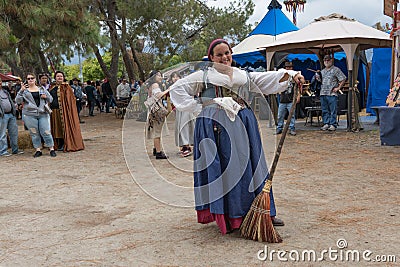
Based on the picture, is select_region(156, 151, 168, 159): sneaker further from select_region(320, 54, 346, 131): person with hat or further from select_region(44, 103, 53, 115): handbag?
select_region(320, 54, 346, 131): person with hat

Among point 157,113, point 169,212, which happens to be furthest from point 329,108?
point 169,212

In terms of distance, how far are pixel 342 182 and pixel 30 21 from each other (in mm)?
8300

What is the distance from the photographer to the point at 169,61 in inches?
792

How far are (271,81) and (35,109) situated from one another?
18.9ft

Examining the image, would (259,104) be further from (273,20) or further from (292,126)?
(273,20)

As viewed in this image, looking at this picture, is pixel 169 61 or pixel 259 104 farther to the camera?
pixel 169 61

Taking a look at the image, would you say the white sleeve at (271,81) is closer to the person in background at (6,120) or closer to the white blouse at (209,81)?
the white blouse at (209,81)

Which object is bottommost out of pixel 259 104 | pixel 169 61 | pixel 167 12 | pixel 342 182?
pixel 342 182

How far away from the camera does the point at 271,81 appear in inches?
160

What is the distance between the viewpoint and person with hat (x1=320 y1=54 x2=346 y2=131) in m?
10.5

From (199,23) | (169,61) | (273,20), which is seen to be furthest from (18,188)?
(199,23)

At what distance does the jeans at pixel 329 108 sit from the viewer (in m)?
10.7

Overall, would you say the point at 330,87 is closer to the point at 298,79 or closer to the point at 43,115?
the point at 43,115

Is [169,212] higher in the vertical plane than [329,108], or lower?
lower
